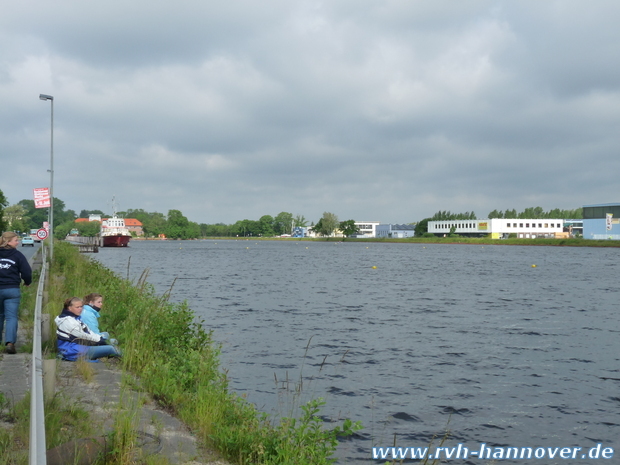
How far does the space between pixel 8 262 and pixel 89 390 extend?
3.57 meters

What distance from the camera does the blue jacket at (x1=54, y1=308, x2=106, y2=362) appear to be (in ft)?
31.4

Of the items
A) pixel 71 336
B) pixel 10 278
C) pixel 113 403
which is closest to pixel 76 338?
pixel 71 336

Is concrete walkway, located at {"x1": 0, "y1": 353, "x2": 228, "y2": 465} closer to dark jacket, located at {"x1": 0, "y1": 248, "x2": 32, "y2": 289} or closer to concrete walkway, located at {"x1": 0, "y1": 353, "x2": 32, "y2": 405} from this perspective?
concrete walkway, located at {"x1": 0, "y1": 353, "x2": 32, "y2": 405}

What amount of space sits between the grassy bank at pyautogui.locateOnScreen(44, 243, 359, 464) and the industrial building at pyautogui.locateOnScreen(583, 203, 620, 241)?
15087cm

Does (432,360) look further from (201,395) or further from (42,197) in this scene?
(42,197)

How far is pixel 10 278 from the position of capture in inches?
403

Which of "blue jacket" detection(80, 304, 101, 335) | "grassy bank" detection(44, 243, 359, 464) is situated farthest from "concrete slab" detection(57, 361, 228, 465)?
"blue jacket" detection(80, 304, 101, 335)

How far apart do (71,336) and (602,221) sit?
15997 centimetres

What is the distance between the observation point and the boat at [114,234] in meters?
128

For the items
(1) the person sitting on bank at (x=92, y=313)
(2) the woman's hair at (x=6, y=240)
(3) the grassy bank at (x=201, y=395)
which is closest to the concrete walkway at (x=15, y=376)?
(1) the person sitting on bank at (x=92, y=313)

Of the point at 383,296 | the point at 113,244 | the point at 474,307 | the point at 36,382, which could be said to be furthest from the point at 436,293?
the point at 113,244

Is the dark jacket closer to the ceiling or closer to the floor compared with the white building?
closer to the floor

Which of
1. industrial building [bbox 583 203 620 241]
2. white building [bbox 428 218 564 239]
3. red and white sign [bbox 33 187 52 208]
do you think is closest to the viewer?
red and white sign [bbox 33 187 52 208]

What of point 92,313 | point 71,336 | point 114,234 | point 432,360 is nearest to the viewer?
point 71,336
